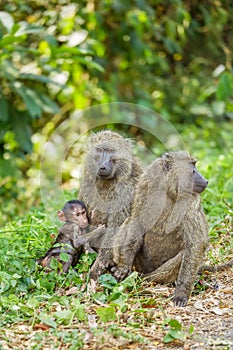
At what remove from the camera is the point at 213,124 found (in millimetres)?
12117

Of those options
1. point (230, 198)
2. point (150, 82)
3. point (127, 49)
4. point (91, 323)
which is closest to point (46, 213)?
point (230, 198)

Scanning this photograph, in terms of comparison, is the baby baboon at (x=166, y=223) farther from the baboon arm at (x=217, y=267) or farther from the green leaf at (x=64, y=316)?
the green leaf at (x=64, y=316)

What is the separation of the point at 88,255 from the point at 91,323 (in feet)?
3.98

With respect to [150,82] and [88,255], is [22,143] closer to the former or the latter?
[88,255]

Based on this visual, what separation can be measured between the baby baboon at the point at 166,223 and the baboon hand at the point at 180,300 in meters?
0.19

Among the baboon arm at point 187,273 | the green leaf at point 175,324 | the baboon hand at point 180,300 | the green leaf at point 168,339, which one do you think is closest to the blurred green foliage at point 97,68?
the baboon arm at point 187,273

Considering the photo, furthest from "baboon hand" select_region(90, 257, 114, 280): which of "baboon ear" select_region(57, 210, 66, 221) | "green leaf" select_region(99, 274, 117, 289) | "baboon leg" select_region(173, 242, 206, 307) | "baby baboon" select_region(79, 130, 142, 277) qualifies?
"baboon leg" select_region(173, 242, 206, 307)

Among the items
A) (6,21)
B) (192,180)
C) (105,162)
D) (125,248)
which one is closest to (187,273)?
(125,248)

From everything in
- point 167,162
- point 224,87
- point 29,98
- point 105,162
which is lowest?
point 224,87

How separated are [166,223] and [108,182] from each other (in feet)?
2.15

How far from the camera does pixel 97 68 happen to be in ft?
27.7

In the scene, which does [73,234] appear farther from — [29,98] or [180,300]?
[29,98]

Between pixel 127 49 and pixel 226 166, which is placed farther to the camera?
pixel 127 49

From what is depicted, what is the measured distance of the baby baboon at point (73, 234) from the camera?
5.64 meters
